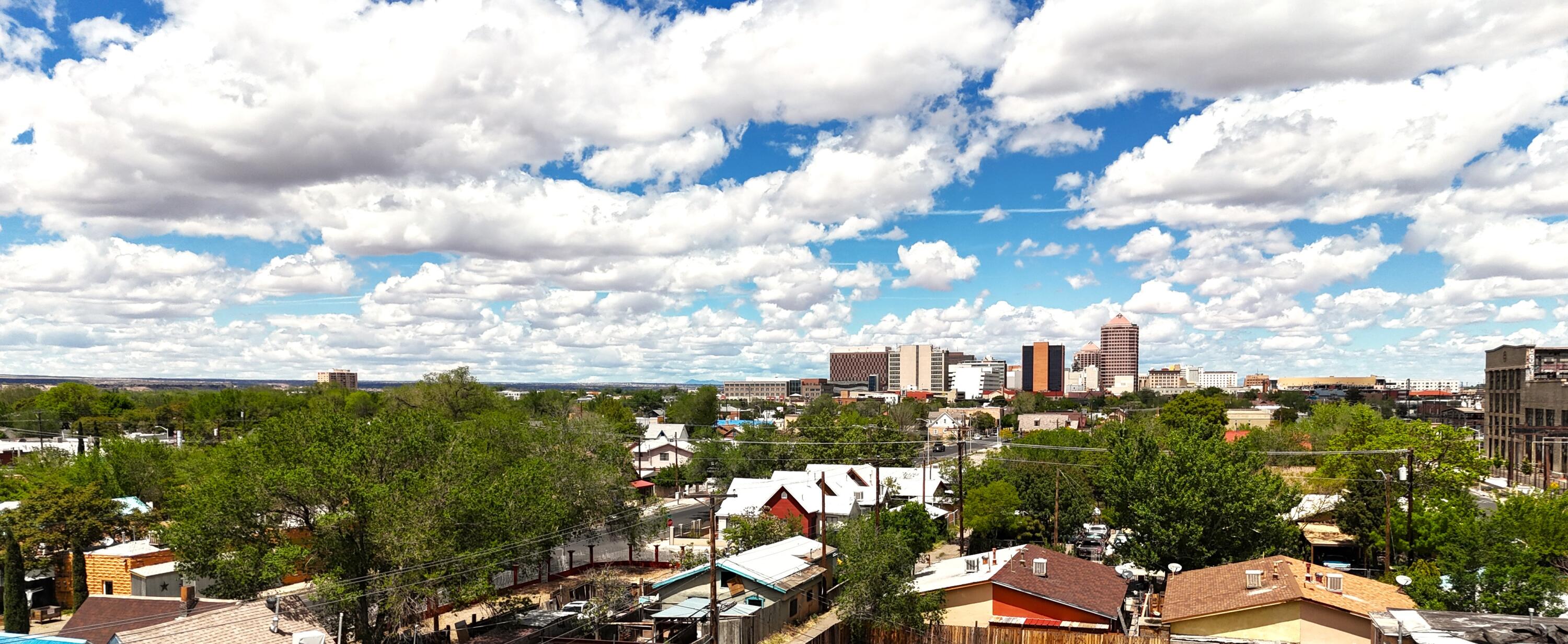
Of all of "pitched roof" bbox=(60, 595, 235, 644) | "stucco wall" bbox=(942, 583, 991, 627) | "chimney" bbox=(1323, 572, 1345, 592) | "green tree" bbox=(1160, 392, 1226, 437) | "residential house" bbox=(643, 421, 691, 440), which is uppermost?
"green tree" bbox=(1160, 392, 1226, 437)

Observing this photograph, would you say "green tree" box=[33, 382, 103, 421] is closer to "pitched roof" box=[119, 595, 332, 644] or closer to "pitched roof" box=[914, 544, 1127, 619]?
"pitched roof" box=[119, 595, 332, 644]

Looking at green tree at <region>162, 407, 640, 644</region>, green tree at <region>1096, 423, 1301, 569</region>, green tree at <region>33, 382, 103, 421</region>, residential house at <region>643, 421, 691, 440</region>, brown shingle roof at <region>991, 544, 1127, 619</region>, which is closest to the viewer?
green tree at <region>162, 407, 640, 644</region>

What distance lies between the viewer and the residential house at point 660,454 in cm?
10425

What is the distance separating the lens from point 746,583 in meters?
39.7

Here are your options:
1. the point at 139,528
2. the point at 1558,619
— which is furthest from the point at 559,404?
the point at 1558,619

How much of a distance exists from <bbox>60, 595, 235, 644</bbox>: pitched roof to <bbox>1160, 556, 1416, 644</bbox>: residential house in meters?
33.4

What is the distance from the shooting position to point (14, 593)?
125 feet

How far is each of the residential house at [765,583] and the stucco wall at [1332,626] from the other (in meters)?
19.1

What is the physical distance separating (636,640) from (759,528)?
16327mm

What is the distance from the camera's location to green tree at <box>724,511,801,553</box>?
51.3 m

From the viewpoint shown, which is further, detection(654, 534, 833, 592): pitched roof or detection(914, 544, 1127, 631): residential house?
detection(654, 534, 833, 592): pitched roof

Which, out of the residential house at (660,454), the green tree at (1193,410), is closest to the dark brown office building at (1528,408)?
the green tree at (1193,410)

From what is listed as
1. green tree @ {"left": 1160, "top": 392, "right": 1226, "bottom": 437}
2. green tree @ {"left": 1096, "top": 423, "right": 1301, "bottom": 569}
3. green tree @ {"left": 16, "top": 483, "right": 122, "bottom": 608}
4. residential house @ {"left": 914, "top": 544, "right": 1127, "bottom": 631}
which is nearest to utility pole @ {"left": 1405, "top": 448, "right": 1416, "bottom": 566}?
green tree @ {"left": 1096, "top": 423, "right": 1301, "bottom": 569}

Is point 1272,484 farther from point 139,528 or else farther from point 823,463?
point 139,528
